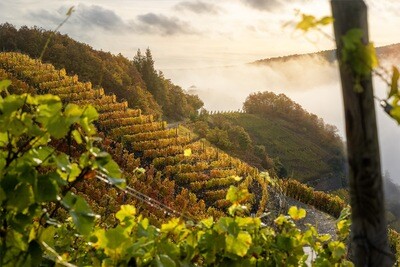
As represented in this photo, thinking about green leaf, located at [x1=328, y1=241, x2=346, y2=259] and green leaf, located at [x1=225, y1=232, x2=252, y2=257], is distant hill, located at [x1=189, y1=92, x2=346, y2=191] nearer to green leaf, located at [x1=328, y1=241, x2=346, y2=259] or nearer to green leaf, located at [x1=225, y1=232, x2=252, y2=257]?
green leaf, located at [x1=328, y1=241, x2=346, y2=259]

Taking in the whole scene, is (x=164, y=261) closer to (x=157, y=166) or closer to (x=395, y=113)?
(x=395, y=113)

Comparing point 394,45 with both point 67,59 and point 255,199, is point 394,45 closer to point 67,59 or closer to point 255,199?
point 67,59

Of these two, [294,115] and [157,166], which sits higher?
[294,115]

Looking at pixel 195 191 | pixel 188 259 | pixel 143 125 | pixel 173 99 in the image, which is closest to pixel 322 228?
pixel 195 191

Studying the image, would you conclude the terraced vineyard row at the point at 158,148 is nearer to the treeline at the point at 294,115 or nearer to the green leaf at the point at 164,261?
the green leaf at the point at 164,261

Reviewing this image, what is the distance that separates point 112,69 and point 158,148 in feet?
54.5

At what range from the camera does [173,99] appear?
160 ft

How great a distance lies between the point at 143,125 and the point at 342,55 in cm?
2515

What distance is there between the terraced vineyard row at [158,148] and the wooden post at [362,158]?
1862cm

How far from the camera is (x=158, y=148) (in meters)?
24.7

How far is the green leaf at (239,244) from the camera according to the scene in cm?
220

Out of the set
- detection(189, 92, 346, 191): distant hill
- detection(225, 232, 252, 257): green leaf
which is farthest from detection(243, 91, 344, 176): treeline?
detection(225, 232, 252, 257): green leaf

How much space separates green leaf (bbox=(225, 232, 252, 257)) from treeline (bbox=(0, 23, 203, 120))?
1151 inches

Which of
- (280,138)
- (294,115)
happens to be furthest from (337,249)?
(294,115)
